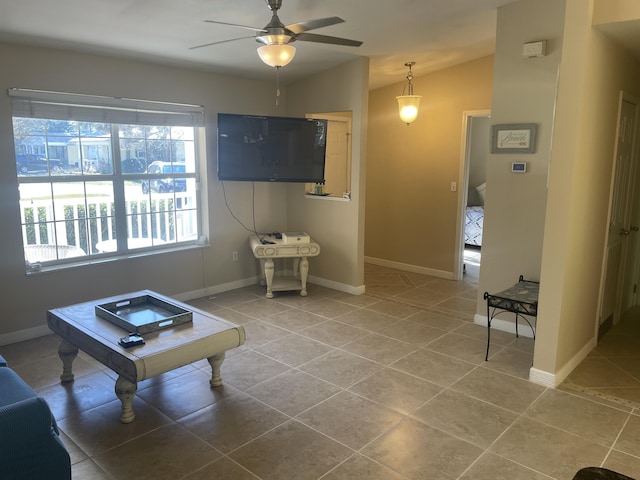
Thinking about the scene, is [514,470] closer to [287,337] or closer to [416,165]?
[287,337]

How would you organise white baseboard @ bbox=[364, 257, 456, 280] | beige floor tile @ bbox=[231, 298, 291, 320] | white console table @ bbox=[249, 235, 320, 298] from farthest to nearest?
white baseboard @ bbox=[364, 257, 456, 280] < white console table @ bbox=[249, 235, 320, 298] < beige floor tile @ bbox=[231, 298, 291, 320]

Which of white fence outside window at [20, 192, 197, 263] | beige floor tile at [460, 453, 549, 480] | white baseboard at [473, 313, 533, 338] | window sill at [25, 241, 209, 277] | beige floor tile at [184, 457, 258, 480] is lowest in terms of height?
beige floor tile at [184, 457, 258, 480]

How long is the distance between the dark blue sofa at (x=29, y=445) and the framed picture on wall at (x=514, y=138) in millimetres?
3703

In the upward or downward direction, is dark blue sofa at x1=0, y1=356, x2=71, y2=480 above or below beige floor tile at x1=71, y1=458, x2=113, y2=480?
above

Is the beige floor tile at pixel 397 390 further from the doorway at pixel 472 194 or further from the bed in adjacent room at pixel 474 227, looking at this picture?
the bed in adjacent room at pixel 474 227

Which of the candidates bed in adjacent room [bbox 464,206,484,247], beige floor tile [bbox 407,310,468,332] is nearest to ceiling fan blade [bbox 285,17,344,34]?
beige floor tile [bbox 407,310,468,332]

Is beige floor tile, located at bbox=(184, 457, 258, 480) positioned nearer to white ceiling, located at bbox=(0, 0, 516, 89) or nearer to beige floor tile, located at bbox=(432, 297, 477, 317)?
white ceiling, located at bbox=(0, 0, 516, 89)

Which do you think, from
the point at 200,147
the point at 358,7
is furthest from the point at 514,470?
the point at 200,147

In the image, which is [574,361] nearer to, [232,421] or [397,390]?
[397,390]

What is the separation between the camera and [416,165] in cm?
609

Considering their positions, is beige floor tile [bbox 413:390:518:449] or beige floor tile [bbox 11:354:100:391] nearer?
beige floor tile [bbox 413:390:518:449]

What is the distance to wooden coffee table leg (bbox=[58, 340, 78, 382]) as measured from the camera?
3152 mm

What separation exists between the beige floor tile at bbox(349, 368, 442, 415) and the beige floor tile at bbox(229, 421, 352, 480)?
1.81ft

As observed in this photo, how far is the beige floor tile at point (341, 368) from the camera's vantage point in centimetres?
332
